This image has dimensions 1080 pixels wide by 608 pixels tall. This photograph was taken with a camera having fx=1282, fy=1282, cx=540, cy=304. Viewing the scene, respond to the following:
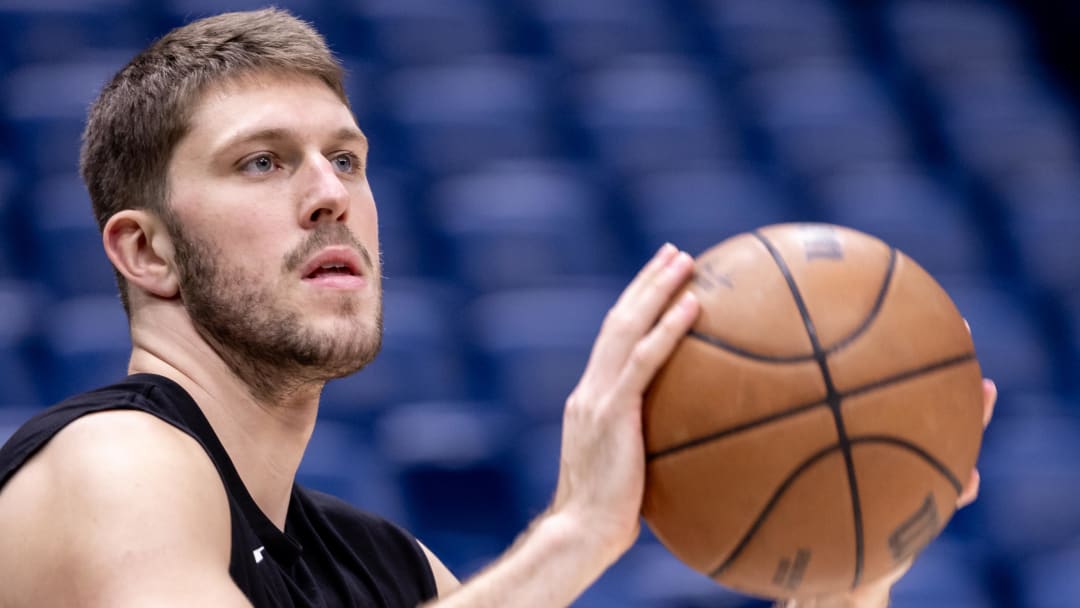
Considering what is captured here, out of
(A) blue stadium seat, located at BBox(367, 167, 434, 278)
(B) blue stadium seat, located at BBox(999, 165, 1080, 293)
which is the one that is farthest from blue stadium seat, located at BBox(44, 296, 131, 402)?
(B) blue stadium seat, located at BBox(999, 165, 1080, 293)

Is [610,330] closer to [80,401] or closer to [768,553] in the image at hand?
[768,553]

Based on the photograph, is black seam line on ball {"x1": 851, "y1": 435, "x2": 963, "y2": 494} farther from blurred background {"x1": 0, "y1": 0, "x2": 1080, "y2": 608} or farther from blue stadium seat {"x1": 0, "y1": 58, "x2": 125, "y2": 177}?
blue stadium seat {"x1": 0, "y1": 58, "x2": 125, "y2": 177}

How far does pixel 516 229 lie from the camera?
14.9ft

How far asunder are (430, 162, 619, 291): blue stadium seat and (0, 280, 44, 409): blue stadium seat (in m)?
1.43

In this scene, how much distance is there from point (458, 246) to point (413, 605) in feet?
7.92

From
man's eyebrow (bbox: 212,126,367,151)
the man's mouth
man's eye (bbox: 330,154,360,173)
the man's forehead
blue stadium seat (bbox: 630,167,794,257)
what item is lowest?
blue stadium seat (bbox: 630,167,794,257)

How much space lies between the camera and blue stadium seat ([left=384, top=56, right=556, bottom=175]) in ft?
16.1

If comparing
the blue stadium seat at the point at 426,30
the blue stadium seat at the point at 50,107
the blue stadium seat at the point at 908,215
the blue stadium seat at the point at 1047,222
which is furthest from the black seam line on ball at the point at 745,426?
the blue stadium seat at the point at 426,30

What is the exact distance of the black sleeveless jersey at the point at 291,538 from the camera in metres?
1.71

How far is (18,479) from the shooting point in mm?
1656

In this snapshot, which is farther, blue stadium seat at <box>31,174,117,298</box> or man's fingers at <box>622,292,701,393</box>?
blue stadium seat at <box>31,174,117,298</box>

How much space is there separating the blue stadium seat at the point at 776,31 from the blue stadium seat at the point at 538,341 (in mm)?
1590

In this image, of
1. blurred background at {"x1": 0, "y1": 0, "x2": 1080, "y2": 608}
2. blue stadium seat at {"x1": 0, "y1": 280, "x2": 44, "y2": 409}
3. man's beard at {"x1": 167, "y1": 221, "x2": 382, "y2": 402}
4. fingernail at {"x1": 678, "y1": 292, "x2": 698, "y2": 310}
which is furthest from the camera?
blue stadium seat at {"x1": 0, "y1": 280, "x2": 44, "y2": 409}

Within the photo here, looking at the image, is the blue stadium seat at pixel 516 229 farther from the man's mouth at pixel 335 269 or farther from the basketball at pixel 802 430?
the basketball at pixel 802 430
